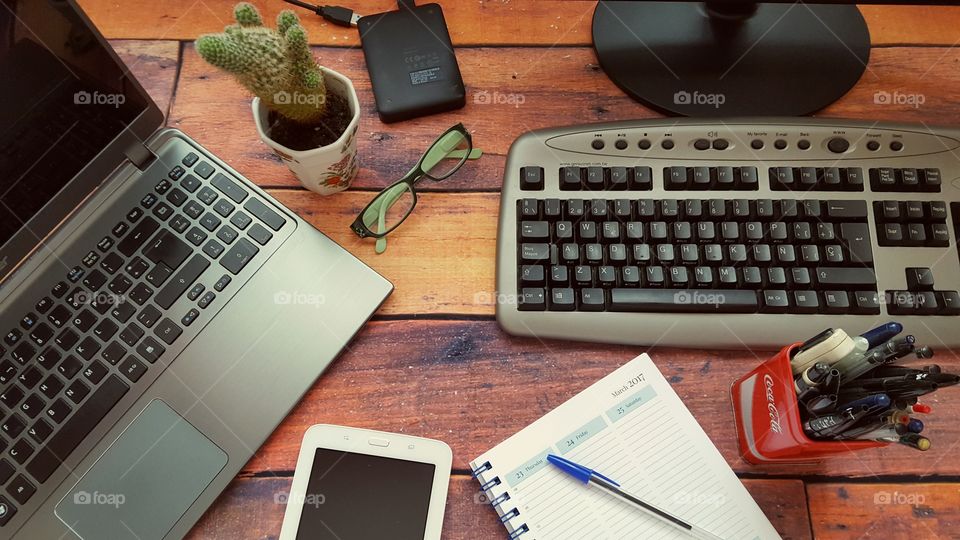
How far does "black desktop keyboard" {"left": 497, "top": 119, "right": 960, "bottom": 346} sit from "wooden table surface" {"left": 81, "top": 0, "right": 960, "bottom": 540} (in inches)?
1.7

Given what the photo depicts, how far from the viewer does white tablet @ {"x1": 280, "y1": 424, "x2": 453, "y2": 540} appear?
631 mm

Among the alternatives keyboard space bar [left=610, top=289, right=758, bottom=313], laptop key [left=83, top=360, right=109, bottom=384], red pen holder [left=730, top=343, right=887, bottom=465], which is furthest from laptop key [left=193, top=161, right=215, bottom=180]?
red pen holder [left=730, top=343, right=887, bottom=465]

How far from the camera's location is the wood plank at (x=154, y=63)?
0.81 m

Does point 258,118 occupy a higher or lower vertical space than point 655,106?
higher

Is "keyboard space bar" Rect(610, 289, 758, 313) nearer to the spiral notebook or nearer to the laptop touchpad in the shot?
the spiral notebook

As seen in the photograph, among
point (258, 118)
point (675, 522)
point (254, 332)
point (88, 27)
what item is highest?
point (88, 27)

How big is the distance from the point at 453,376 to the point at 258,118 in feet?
1.04

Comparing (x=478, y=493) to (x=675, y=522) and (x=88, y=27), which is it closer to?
(x=675, y=522)

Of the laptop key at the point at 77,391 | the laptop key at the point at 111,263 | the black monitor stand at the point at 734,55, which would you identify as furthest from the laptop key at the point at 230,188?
the black monitor stand at the point at 734,55

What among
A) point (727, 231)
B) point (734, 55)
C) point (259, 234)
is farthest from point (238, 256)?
point (734, 55)

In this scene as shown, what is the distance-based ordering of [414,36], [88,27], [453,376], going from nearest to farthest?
[88,27] < [453,376] < [414,36]

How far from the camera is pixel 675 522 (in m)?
0.63

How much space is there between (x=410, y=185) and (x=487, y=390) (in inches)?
9.5

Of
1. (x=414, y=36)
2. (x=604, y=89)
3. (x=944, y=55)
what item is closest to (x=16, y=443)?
(x=414, y=36)
